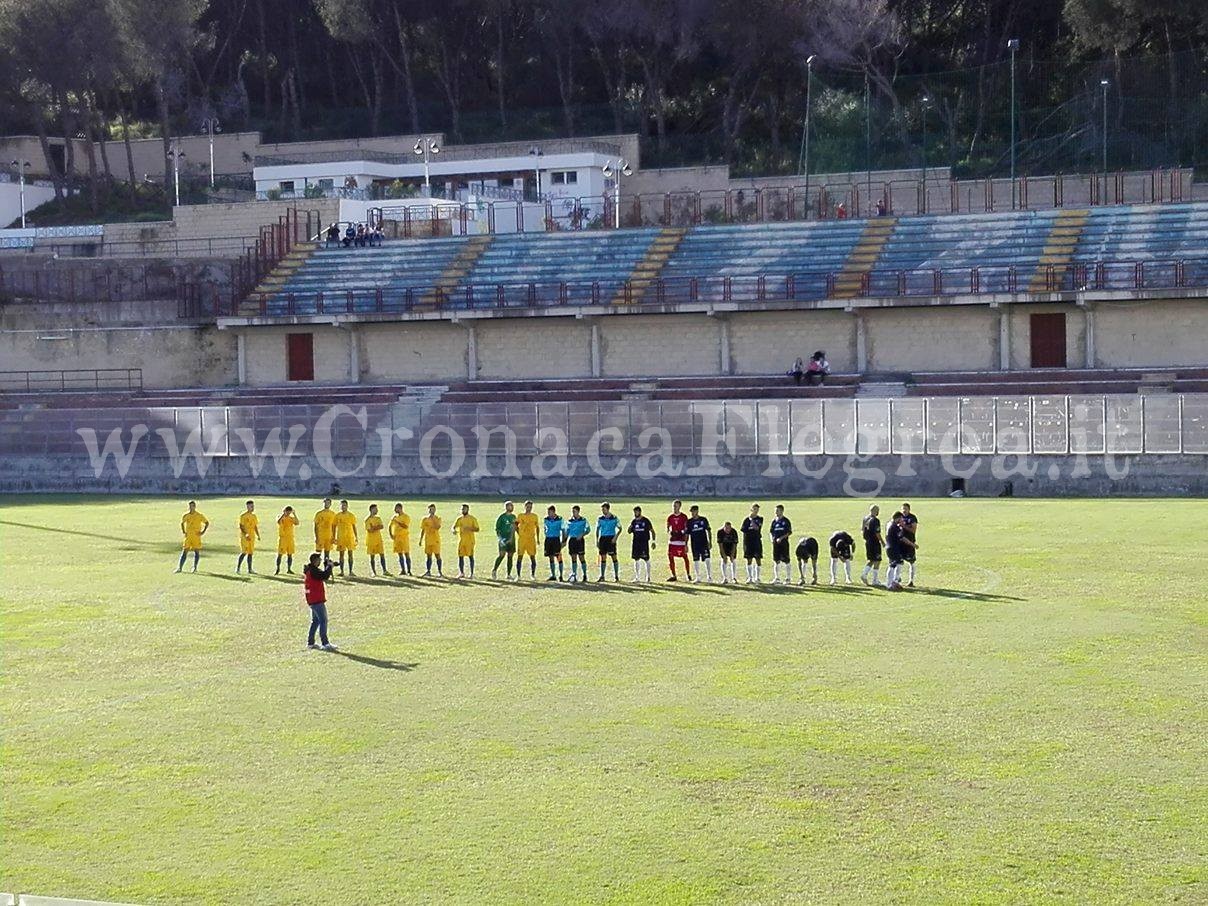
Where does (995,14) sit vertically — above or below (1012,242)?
above

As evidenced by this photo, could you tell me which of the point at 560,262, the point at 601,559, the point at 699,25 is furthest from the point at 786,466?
the point at 699,25

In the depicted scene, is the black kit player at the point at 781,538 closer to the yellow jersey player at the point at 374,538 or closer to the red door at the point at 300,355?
the yellow jersey player at the point at 374,538

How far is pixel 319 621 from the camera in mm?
22391

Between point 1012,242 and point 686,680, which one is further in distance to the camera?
point 1012,242

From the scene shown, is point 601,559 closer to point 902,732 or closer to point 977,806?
point 902,732

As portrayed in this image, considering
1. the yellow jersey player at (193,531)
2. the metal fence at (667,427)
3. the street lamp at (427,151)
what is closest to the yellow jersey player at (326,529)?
the yellow jersey player at (193,531)

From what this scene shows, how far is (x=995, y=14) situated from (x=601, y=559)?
2192 inches

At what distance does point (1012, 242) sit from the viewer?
53812mm

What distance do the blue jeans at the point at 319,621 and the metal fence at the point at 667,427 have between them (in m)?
22.0

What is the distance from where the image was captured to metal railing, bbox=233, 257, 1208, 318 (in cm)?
5016

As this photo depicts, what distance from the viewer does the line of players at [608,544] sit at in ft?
89.6

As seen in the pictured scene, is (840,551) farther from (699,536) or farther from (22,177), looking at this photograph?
(22,177)

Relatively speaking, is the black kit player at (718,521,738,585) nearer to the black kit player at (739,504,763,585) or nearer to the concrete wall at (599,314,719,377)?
the black kit player at (739,504,763,585)

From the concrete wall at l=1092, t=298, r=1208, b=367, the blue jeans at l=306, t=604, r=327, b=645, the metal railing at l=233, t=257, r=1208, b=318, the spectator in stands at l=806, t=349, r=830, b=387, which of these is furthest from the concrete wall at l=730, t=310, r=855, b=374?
the blue jeans at l=306, t=604, r=327, b=645
